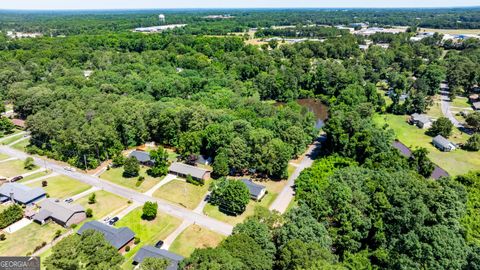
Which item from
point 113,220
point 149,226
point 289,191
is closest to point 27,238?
point 113,220

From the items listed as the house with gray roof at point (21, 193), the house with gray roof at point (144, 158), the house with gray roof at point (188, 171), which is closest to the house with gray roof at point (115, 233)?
the house with gray roof at point (21, 193)

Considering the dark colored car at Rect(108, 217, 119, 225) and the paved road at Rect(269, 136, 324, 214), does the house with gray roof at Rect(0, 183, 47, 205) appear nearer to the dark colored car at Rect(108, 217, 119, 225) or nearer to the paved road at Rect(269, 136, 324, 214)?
the dark colored car at Rect(108, 217, 119, 225)

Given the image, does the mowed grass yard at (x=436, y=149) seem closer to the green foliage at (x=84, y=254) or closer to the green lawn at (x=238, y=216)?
the green lawn at (x=238, y=216)

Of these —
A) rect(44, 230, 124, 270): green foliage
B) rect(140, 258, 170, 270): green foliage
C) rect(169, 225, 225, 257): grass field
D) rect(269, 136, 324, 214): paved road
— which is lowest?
rect(169, 225, 225, 257): grass field

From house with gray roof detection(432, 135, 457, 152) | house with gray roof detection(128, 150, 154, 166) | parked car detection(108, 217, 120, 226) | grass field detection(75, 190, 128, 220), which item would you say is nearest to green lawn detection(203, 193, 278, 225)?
parked car detection(108, 217, 120, 226)

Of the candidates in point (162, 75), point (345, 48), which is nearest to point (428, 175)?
point (162, 75)

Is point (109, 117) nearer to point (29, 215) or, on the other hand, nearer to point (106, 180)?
point (106, 180)

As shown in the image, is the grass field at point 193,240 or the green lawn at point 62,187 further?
the green lawn at point 62,187

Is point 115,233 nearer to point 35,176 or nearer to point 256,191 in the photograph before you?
point 256,191
